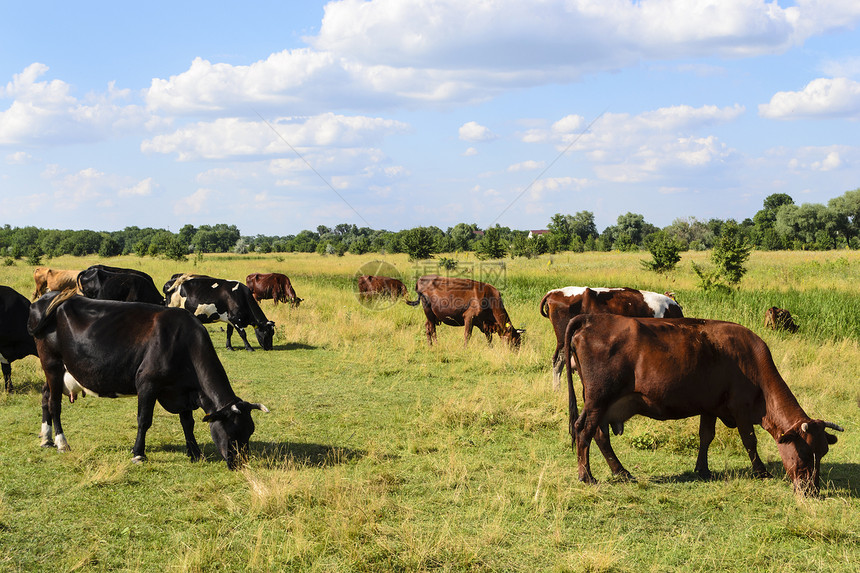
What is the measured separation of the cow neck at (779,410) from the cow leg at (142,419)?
245 inches

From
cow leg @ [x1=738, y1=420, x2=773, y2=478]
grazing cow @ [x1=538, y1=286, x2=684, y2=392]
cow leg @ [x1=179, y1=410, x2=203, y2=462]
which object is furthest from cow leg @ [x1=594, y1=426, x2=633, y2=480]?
grazing cow @ [x1=538, y1=286, x2=684, y2=392]

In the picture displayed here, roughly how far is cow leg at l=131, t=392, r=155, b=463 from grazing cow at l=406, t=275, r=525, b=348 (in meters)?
8.23

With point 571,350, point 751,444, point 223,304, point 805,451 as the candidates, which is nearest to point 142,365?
point 571,350

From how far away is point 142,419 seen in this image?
6496 millimetres

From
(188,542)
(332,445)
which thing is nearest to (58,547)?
(188,542)

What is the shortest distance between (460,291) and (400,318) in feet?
13.7

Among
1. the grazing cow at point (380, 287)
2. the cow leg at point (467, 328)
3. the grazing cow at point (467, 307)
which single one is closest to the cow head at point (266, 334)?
the grazing cow at point (467, 307)

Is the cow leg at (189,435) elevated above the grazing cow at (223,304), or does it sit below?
below

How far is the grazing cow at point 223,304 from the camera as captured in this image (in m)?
14.3

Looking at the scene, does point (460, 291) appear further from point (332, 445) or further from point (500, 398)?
point (332, 445)

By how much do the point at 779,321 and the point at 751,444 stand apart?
1041 cm

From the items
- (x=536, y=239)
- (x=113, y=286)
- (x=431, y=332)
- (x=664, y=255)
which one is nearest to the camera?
(x=113, y=286)

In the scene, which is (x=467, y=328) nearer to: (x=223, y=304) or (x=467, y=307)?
(x=467, y=307)

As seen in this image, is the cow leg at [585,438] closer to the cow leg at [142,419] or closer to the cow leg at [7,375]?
the cow leg at [142,419]
